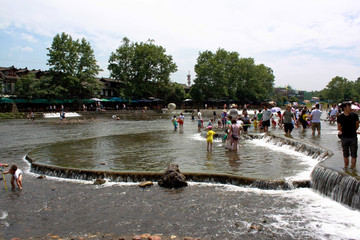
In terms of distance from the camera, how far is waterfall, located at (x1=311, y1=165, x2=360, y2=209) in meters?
7.08

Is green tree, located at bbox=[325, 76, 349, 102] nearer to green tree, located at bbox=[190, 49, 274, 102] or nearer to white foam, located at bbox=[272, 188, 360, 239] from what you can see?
green tree, located at bbox=[190, 49, 274, 102]

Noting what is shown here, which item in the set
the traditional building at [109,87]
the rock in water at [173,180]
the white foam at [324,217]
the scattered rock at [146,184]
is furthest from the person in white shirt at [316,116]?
the traditional building at [109,87]

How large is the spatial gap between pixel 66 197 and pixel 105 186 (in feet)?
4.54

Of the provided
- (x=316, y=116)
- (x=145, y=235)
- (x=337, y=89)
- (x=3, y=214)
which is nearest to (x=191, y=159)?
(x=145, y=235)

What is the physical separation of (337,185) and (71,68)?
57369mm

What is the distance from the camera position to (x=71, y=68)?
56.8m

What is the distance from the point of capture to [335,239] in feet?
18.8

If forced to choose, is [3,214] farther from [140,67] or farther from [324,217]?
[140,67]

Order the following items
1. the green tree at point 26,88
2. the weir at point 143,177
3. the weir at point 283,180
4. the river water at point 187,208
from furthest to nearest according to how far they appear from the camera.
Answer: the green tree at point 26,88
the weir at point 143,177
the weir at point 283,180
the river water at point 187,208

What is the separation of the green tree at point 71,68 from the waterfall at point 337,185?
53.6m

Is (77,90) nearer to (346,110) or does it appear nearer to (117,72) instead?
(117,72)

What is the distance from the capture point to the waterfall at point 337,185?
23.2 feet

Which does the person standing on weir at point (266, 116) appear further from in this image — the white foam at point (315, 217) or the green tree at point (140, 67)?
the green tree at point (140, 67)

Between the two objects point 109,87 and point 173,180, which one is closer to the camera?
point 173,180
